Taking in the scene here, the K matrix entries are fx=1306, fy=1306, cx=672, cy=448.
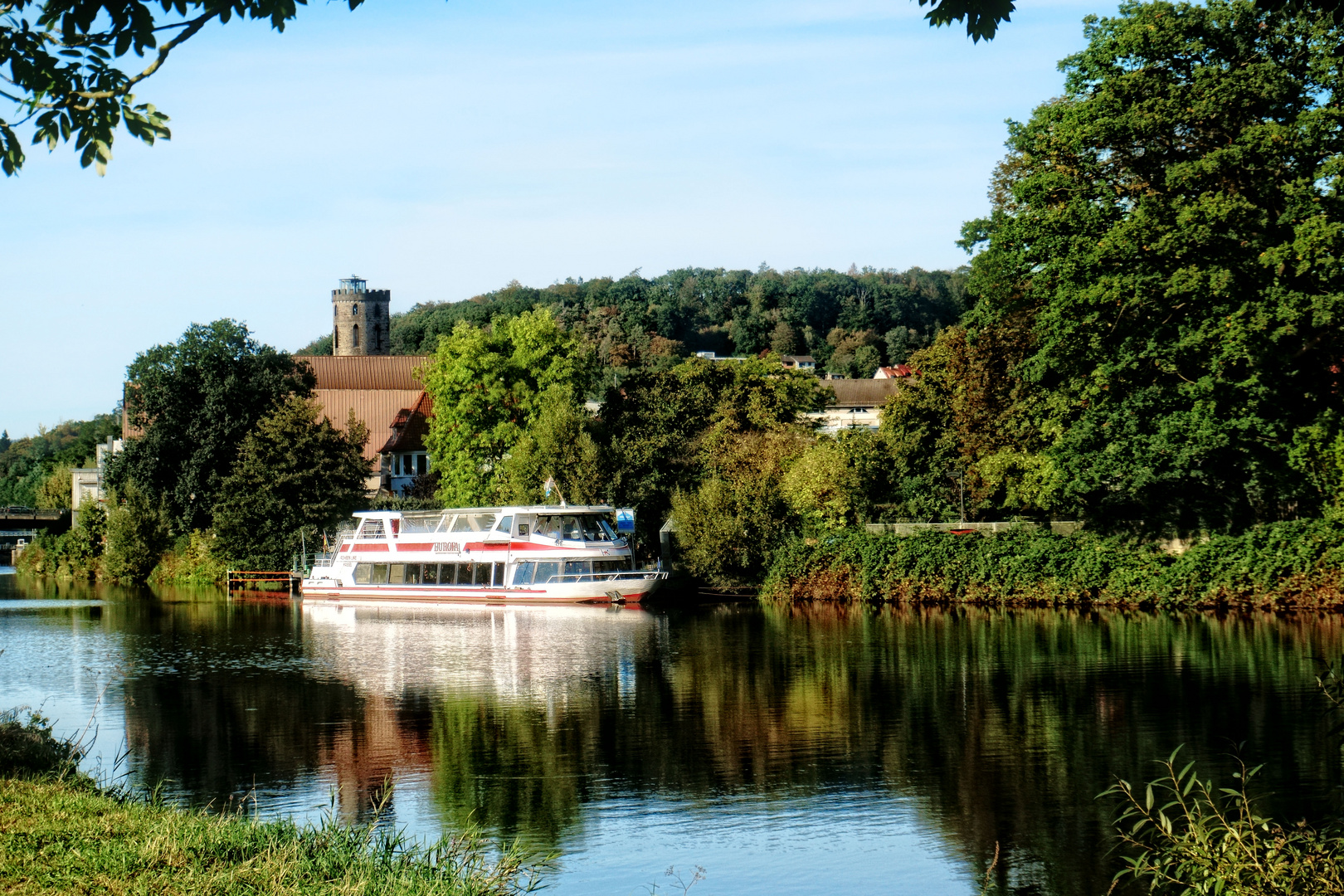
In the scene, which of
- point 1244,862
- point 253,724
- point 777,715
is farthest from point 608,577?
point 1244,862

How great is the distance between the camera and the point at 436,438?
2534 inches

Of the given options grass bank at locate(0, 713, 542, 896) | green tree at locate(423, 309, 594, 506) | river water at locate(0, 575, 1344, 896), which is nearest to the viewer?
grass bank at locate(0, 713, 542, 896)

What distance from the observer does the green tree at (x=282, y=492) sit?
5744 cm

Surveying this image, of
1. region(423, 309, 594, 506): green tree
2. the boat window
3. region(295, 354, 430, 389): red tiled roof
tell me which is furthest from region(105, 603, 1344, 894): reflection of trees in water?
region(295, 354, 430, 389): red tiled roof

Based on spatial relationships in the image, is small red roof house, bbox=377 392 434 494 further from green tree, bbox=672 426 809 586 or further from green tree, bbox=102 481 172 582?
green tree, bbox=672 426 809 586

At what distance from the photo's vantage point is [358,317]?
131m

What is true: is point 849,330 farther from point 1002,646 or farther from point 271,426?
point 1002,646

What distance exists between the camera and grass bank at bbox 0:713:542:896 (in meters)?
8.60

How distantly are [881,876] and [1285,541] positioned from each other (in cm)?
2646

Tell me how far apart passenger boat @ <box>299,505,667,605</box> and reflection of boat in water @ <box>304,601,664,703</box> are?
70 centimetres

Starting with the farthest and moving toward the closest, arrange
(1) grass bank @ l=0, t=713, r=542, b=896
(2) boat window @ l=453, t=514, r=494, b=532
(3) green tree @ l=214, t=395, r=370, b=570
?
1. (3) green tree @ l=214, t=395, r=370, b=570
2. (2) boat window @ l=453, t=514, r=494, b=532
3. (1) grass bank @ l=0, t=713, r=542, b=896

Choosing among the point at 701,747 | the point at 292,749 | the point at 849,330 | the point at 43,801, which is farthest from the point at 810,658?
the point at 849,330

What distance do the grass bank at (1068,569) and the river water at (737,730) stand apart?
1.69 meters

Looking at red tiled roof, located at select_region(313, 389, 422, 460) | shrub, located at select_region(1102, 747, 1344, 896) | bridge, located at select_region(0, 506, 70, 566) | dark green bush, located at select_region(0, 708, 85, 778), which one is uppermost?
red tiled roof, located at select_region(313, 389, 422, 460)
